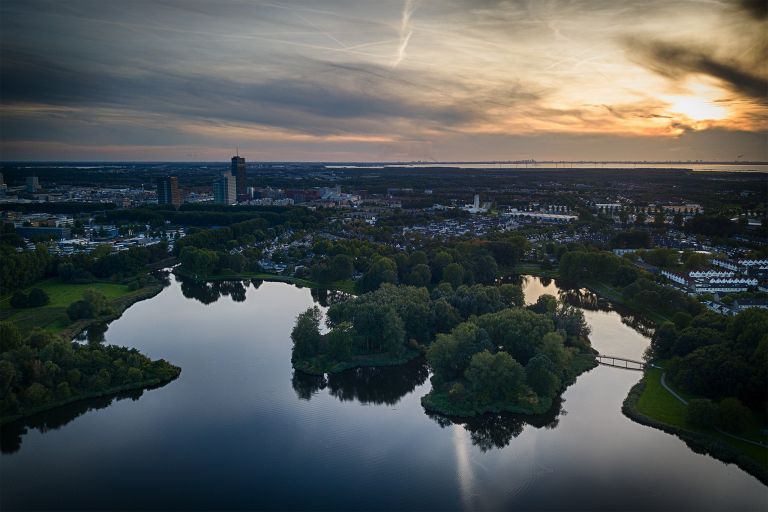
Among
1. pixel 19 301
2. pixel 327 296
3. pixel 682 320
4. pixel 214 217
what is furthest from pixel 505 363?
pixel 214 217

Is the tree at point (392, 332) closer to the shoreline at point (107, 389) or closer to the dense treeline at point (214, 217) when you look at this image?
the shoreline at point (107, 389)

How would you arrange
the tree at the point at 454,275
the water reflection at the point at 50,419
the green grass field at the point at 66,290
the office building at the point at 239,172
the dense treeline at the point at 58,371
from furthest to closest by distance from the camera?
the office building at the point at 239,172 → the tree at the point at 454,275 → the green grass field at the point at 66,290 → the dense treeline at the point at 58,371 → the water reflection at the point at 50,419

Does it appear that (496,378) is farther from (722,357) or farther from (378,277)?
(378,277)

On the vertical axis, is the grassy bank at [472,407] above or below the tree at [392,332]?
below

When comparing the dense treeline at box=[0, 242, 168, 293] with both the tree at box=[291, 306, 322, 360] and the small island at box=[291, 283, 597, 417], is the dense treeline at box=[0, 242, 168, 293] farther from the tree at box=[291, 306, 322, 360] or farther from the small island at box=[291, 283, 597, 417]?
the small island at box=[291, 283, 597, 417]

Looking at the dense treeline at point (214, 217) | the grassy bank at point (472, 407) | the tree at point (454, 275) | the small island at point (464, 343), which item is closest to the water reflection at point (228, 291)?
the tree at point (454, 275)

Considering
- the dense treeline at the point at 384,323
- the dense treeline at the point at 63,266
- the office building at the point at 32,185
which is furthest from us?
the office building at the point at 32,185

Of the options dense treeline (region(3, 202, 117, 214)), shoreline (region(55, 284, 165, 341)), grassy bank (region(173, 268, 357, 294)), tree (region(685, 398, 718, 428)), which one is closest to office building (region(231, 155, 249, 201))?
dense treeline (region(3, 202, 117, 214))
